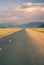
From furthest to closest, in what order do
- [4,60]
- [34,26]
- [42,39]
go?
1. [42,39]
2. [34,26]
3. [4,60]

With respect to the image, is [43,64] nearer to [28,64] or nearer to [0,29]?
[28,64]

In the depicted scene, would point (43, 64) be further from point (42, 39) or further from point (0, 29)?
point (42, 39)

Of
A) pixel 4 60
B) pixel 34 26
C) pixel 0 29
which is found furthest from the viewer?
pixel 34 26

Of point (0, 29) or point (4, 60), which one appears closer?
point (4, 60)

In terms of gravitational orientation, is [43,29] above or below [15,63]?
below

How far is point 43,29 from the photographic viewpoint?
12203 millimetres

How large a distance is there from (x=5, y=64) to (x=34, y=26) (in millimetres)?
5558

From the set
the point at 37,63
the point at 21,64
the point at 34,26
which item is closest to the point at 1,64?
the point at 21,64

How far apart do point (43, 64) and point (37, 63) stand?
0.19 meters

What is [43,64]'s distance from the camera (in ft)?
21.1

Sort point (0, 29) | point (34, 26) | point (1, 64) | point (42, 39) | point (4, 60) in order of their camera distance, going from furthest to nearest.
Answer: point (42, 39) → point (34, 26) → point (0, 29) → point (4, 60) → point (1, 64)


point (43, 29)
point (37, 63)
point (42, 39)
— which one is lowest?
point (42, 39)

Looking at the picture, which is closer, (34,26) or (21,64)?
(21,64)

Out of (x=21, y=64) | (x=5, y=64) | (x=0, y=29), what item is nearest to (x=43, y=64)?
(x=21, y=64)
